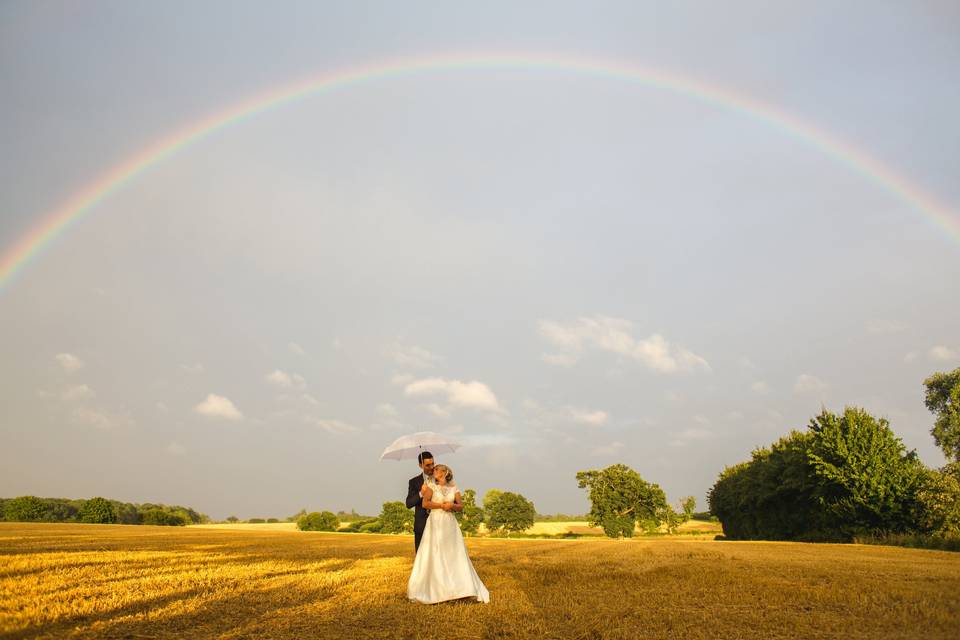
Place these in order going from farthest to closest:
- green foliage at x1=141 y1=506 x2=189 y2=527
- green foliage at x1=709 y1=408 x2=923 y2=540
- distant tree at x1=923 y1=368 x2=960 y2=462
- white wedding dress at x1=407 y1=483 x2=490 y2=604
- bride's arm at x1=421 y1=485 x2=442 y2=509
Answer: green foliage at x1=141 y1=506 x2=189 y2=527, distant tree at x1=923 y1=368 x2=960 y2=462, green foliage at x1=709 y1=408 x2=923 y2=540, bride's arm at x1=421 y1=485 x2=442 y2=509, white wedding dress at x1=407 y1=483 x2=490 y2=604

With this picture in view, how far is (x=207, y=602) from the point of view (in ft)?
39.2

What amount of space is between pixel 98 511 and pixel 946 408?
111228 mm

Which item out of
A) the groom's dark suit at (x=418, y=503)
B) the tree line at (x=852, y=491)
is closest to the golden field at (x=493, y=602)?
the groom's dark suit at (x=418, y=503)

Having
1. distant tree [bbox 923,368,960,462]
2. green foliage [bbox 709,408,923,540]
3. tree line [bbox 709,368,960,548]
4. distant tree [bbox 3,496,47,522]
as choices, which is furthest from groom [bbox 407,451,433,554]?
distant tree [bbox 3,496,47,522]

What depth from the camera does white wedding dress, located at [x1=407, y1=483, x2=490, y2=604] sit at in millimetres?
12508

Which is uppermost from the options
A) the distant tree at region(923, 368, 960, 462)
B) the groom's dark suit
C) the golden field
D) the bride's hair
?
the distant tree at region(923, 368, 960, 462)

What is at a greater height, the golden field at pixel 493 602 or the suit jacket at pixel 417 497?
the suit jacket at pixel 417 497

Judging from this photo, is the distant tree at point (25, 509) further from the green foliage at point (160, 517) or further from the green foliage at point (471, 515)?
the green foliage at point (471, 515)

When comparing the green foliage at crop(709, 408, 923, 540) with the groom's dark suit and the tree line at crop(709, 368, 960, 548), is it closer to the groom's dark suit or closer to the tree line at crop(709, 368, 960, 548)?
the tree line at crop(709, 368, 960, 548)

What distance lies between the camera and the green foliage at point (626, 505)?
3509 inches

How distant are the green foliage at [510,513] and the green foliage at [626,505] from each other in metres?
22.8

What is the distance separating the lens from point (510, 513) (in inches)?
4382

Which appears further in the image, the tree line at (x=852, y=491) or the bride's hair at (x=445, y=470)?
the tree line at (x=852, y=491)

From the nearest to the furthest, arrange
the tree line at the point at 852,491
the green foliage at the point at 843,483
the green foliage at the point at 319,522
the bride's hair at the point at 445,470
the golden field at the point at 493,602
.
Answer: the golden field at the point at 493,602
the bride's hair at the point at 445,470
the tree line at the point at 852,491
the green foliage at the point at 843,483
the green foliage at the point at 319,522
